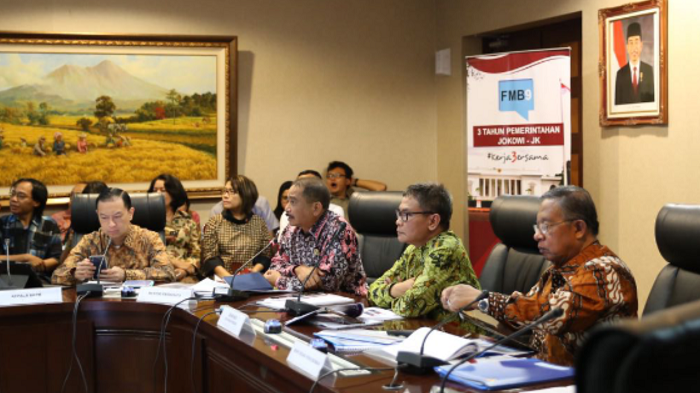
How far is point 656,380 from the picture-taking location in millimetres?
396

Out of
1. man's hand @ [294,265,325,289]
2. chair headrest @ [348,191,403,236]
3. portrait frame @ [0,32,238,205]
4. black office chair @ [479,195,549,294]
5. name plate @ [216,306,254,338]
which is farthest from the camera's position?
portrait frame @ [0,32,238,205]

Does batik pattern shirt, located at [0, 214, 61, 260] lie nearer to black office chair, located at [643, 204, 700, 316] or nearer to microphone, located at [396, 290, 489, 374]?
microphone, located at [396, 290, 489, 374]

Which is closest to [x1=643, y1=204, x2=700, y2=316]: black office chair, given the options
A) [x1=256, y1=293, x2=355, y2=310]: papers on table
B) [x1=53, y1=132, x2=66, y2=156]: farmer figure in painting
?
[x1=256, y1=293, x2=355, y2=310]: papers on table

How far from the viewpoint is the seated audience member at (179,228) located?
4.59 m

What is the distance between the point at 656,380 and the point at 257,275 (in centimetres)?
287

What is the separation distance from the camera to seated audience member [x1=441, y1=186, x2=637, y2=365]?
204 cm

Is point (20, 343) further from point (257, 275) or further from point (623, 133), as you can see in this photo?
point (623, 133)

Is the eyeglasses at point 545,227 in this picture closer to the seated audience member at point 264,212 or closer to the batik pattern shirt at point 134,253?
the batik pattern shirt at point 134,253

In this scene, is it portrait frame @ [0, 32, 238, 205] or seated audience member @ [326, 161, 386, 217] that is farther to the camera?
seated audience member @ [326, 161, 386, 217]

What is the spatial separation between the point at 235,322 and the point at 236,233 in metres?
2.37

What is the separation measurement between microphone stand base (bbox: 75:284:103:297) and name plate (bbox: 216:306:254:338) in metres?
0.99

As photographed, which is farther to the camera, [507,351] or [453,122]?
[453,122]

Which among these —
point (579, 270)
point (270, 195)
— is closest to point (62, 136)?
point (270, 195)

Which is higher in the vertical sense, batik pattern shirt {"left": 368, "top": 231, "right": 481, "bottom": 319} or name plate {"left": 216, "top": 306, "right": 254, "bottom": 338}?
batik pattern shirt {"left": 368, "top": 231, "right": 481, "bottom": 319}
